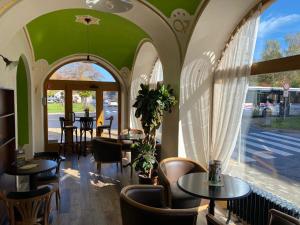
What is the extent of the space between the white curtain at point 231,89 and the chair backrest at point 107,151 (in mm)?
2250

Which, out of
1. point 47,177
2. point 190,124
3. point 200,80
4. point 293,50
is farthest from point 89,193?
point 293,50

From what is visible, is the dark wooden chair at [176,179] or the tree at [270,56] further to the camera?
the dark wooden chair at [176,179]

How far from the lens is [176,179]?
371 centimetres

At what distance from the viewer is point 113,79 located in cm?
861

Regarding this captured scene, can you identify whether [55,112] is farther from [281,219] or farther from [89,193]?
[281,219]

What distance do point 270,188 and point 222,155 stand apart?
0.81 m

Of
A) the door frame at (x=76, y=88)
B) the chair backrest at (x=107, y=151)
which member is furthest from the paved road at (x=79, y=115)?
the chair backrest at (x=107, y=151)

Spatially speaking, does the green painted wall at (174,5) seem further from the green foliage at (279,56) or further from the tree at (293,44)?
the tree at (293,44)

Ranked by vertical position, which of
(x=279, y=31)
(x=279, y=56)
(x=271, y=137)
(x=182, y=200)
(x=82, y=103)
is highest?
(x=279, y=31)

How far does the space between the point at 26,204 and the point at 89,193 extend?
2152 mm

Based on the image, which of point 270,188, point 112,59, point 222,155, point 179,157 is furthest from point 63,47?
point 270,188

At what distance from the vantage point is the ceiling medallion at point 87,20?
206 inches

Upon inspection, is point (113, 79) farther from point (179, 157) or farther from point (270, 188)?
point (270, 188)

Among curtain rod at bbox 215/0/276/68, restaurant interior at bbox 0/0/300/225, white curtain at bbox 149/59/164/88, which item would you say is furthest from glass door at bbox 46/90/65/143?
curtain rod at bbox 215/0/276/68
